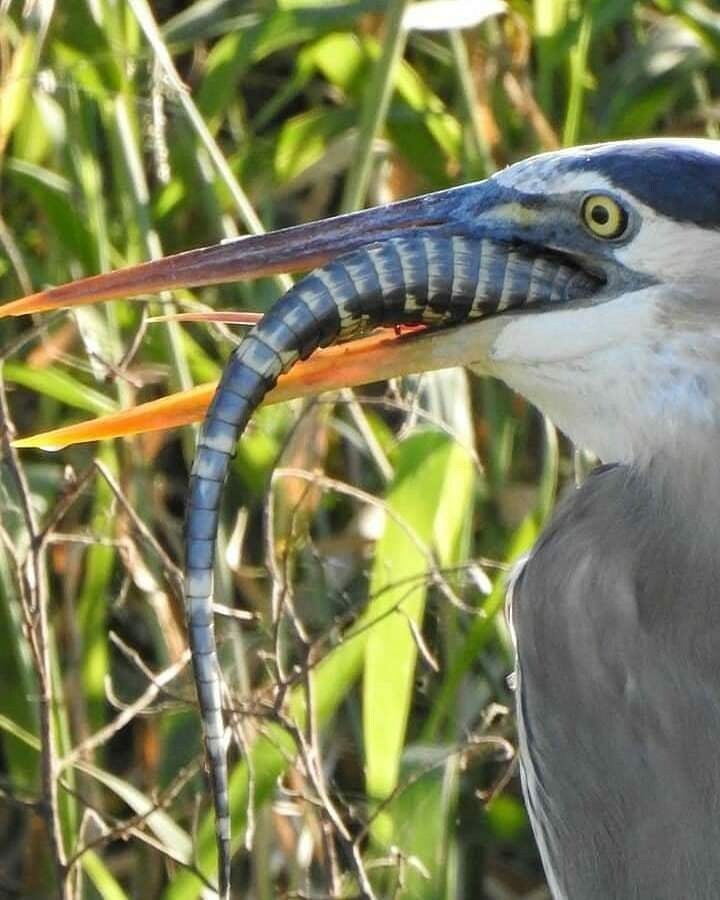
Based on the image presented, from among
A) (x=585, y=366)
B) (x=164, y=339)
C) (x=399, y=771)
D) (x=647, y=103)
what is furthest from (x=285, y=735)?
(x=647, y=103)

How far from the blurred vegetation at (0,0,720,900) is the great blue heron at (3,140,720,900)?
13.3 inches

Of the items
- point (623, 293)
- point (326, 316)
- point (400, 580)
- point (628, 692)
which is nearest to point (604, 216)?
point (623, 293)

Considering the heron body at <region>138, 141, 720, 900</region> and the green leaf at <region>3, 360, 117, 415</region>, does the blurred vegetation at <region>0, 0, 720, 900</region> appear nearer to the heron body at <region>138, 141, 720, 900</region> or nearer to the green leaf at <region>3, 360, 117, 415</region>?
the green leaf at <region>3, 360, 117, 415</region>

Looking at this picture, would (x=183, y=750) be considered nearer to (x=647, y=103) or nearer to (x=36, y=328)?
(x=36, y=328)

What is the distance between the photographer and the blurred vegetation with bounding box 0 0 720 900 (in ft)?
5.60

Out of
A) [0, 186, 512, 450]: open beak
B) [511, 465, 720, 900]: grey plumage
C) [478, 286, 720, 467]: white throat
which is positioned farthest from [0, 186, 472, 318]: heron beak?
[511, 465, 720, 900]: grey plumage

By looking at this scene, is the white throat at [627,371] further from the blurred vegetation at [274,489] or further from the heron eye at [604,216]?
the blurred vegetation at [274,489]

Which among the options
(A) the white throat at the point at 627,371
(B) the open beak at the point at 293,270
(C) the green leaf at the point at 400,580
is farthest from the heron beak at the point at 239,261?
(C) the green leaf at the point at 400,580

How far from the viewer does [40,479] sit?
199cm

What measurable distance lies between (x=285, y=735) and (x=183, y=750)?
193 mm

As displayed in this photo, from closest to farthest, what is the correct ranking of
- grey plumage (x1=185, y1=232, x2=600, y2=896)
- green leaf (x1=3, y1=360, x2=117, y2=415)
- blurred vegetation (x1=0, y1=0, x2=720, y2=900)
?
grey plumage (x1=185, y1=232, x2=600, y2=896), blurred vegetation (x1=0, y1=0, x2=720, y2=900), green leaf (x1=3, y1=360, x2=117, y2=415)

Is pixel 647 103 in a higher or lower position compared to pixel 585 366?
higher

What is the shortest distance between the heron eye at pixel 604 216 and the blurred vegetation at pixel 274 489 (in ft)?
1.43

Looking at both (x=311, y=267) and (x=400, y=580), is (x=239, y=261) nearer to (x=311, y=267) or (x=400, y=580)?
(x=311, y=267)
